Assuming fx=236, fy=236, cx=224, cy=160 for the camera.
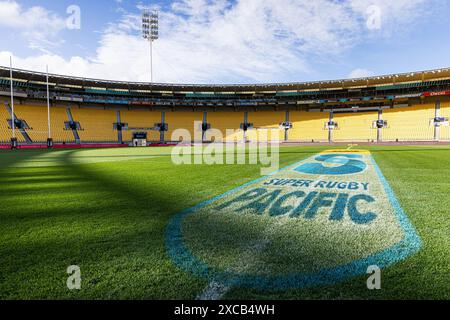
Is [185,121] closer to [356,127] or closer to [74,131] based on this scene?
[74,131]

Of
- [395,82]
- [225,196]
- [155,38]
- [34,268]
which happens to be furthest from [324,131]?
[34,268]

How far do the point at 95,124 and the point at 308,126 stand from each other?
3543 centimetres

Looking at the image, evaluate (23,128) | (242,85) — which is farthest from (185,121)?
(23,128)

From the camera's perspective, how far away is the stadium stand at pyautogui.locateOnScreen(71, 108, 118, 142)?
121 ft

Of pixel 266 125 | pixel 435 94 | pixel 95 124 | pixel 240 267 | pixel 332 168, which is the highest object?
pixel 435 94

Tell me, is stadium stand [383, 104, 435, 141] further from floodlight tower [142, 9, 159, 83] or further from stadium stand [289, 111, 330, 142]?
floodlight tower [142, 9, 159, 83]

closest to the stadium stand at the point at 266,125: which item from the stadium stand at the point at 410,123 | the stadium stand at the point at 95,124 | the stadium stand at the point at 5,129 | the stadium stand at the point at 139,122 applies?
the stadium stand at the point at 410,123

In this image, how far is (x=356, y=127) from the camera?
37969 mm

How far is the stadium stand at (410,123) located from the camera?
3362cm

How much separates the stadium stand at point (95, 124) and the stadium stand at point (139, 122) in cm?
168

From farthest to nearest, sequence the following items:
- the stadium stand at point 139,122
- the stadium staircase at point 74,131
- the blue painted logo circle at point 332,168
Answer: the stadium stand at point 139,122, the stadium staircase at point 74,131, the blue painted logo circle at point 332,168

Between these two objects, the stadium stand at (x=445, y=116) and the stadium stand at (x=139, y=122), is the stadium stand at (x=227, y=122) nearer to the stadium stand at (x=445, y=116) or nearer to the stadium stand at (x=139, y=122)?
the stadium stand at (x=139, y=122)

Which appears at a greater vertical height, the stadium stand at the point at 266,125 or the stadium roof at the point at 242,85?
the stadium roof at the point at 242,85
